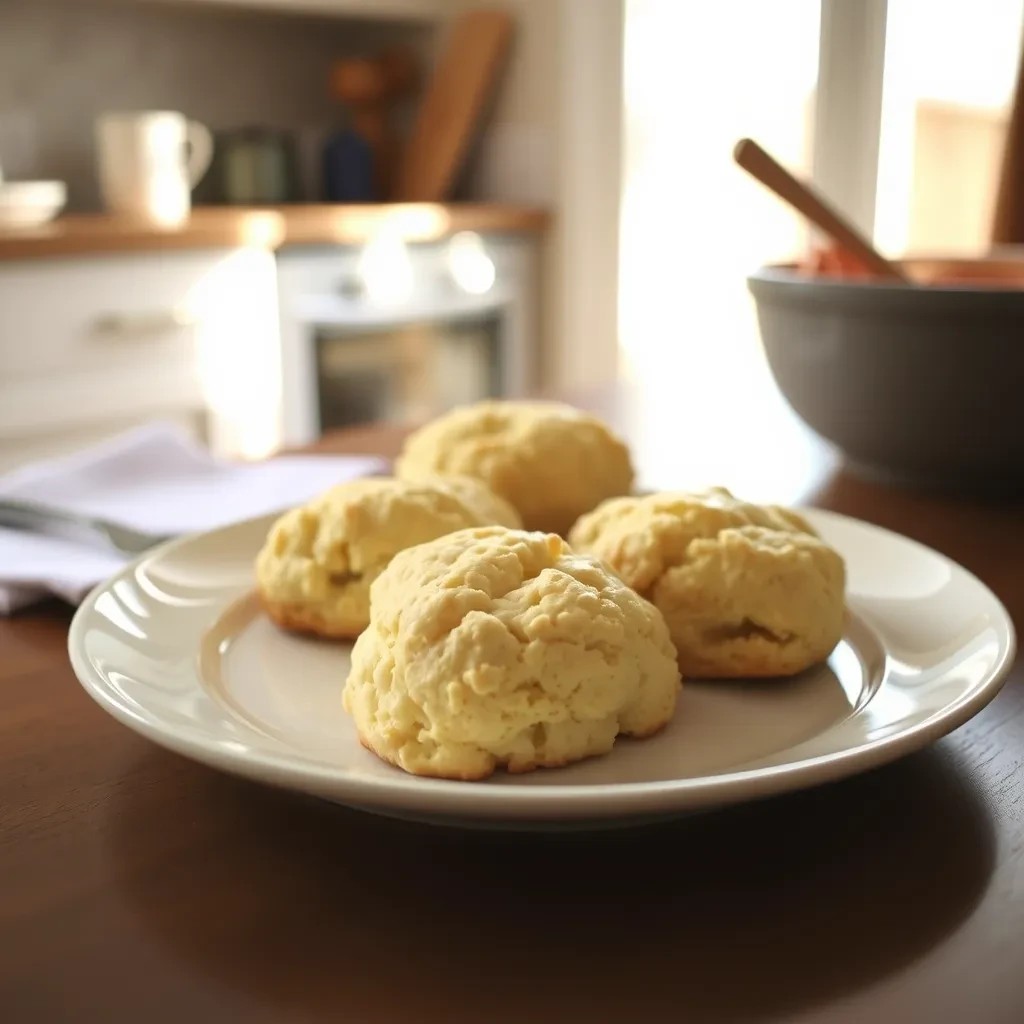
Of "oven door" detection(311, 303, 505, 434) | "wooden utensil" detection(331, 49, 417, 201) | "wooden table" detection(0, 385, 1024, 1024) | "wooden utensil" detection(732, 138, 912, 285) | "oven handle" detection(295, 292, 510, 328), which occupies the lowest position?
"oven door" detection(311, 303, 505, 434)

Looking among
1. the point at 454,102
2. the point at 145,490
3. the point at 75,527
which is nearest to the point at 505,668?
the point at 75,527

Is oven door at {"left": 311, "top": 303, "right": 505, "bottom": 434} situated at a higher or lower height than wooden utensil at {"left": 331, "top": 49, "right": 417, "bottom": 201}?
lower

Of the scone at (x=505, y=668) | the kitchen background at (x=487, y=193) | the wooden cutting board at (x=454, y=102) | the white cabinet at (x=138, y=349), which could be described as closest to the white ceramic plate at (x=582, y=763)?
the scone at (x=505, y=668)

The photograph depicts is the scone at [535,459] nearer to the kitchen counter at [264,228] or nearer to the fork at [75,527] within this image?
the fork at [75,527]

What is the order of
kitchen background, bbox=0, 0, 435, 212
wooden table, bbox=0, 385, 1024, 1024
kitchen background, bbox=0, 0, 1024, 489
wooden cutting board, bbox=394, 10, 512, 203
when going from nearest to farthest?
1. wooden table, bbox=0, 385, 1024, 1024
2. kitchen background, bbox=0, 0, 1024, 489
3. kitchen background, bbox=0, 0, 435, 212
4. wooden cutting board, bbox=394, 10, 512, 203

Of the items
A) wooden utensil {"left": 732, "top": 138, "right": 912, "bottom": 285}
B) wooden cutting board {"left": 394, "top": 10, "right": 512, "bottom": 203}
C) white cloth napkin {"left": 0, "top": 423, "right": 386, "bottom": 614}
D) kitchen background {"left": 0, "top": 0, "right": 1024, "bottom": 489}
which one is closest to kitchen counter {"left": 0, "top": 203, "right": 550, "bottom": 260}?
kitchen background {"left": 0, "top": 0, "right": 1024, "bottom": 489}

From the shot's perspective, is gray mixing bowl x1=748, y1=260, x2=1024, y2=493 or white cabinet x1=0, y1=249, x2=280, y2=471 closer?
gray mixing bowl x1=748, y1=260, x2=1024, y2=493

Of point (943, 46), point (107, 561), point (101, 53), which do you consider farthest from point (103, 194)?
point (107, 561)

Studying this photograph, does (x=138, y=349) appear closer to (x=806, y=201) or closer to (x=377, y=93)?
(x=377, y=93)

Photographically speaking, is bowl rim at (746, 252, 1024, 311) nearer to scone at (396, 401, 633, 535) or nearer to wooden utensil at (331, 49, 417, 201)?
scone at (396, 401, 633, 535)
